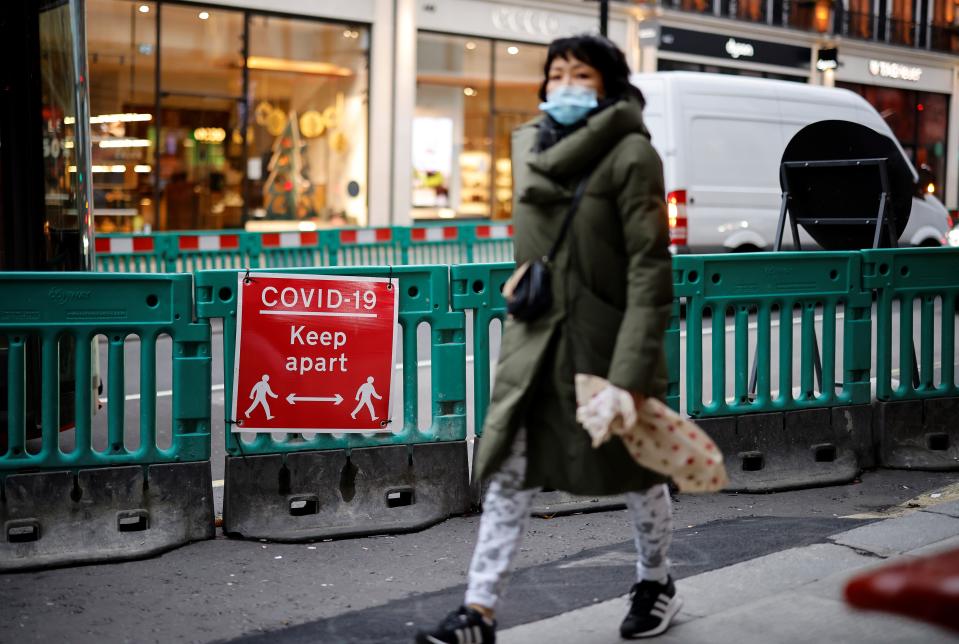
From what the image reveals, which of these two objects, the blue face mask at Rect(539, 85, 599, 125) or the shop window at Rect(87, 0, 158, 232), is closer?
the blue face mask at Rect(539, 85, 599, 125)

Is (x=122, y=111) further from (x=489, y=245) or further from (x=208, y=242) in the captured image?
(x=489, y=245)

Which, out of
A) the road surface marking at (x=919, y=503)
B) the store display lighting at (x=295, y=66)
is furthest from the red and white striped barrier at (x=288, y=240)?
the road surface marking at (x=919, y=503)

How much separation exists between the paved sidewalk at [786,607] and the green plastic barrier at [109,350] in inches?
76.6

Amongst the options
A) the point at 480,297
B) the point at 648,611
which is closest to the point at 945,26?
the point at 480,297

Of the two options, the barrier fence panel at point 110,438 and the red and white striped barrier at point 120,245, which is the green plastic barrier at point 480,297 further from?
the red and white striped barrier at point 120,245

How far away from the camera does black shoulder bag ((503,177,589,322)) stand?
380cm

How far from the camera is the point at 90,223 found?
8133 mm

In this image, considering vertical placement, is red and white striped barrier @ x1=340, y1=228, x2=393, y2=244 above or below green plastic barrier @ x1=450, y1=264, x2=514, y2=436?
above

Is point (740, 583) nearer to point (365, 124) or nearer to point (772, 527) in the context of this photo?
point (772, 527)

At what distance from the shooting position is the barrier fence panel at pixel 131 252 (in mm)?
15688

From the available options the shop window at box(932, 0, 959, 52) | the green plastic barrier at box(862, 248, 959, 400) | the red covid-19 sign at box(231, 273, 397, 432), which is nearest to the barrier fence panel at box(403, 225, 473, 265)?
the green plastic barrier at box(862, 248, 959, 400)

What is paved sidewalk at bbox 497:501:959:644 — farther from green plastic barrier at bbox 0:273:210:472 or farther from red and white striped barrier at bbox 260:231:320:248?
red and white striped barrier at bbox 260:231:320:248

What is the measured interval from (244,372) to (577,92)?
7.49 ft

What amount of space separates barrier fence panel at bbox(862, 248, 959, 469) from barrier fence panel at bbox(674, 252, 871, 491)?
5.3 inches
